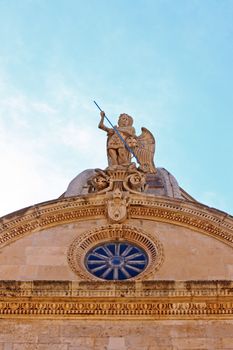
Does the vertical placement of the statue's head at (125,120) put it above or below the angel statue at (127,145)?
above

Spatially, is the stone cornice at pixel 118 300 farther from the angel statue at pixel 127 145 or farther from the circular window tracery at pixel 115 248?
the angel statue at pixel 127 145

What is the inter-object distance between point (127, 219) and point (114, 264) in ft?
3.54

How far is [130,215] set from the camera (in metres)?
19.0

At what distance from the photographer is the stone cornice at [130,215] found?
18.6 metres

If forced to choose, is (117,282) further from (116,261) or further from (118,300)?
(116,261)

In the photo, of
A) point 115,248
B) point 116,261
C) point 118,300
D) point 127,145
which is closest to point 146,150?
point 127,145

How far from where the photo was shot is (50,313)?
639 inches

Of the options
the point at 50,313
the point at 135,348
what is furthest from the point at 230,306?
the point at 50,313

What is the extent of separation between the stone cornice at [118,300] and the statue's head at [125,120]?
20.9ft

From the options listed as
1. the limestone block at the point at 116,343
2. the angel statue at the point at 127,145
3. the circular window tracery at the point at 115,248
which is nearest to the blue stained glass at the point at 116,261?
the circular window tracery at the point at 115,248

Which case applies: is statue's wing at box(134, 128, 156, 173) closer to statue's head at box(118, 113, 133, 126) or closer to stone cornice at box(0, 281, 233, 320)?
statue's head at box(118, 113, 133, 126)

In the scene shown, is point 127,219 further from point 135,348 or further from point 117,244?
point 135,348

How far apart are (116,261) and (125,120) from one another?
493 centimetres

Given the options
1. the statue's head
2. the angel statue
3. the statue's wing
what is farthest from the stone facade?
the statue's wing
